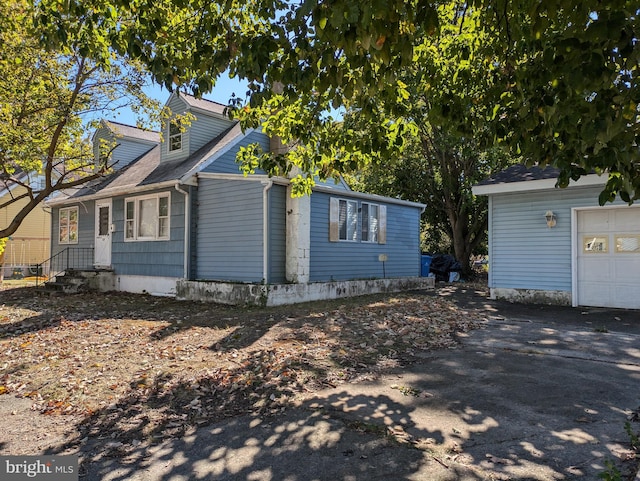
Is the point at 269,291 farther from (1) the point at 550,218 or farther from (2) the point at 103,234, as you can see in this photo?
(2) the point at 103,234

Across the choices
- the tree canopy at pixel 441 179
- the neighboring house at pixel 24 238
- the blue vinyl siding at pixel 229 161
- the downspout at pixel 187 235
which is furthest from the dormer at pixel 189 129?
the neighboring house at pixel 24 238

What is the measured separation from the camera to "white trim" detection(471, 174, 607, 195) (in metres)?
9.92

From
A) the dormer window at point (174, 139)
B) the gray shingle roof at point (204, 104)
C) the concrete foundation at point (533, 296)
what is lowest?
the concrete foundation at point (533, 296)

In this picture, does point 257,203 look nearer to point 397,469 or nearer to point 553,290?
point 553,290

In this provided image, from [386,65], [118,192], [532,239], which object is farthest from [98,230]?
[386,65]

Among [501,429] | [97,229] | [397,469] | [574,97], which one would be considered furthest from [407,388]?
[97,229]

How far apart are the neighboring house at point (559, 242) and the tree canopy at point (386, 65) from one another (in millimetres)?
6389

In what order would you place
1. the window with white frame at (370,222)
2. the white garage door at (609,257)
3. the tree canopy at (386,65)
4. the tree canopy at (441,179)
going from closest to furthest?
the tree canopy at (386,65) → the white garage door at (609,257) → the window with white frame at (370,222) → the tree canopy at (441,179)

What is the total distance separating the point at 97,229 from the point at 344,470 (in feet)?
49.6

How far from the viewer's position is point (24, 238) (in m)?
23.3

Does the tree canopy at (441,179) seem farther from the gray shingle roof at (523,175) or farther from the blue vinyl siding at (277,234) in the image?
the blue vinyl siding at (277,234)

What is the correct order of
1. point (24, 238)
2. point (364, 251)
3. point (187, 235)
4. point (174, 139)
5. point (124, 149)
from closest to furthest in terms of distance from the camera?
point (187, 235)
point (364, 251)
point (174, 139)
point (124, 149)
point (24, 238)

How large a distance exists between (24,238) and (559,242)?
25.1 metres

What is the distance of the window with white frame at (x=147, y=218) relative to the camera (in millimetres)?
13266
